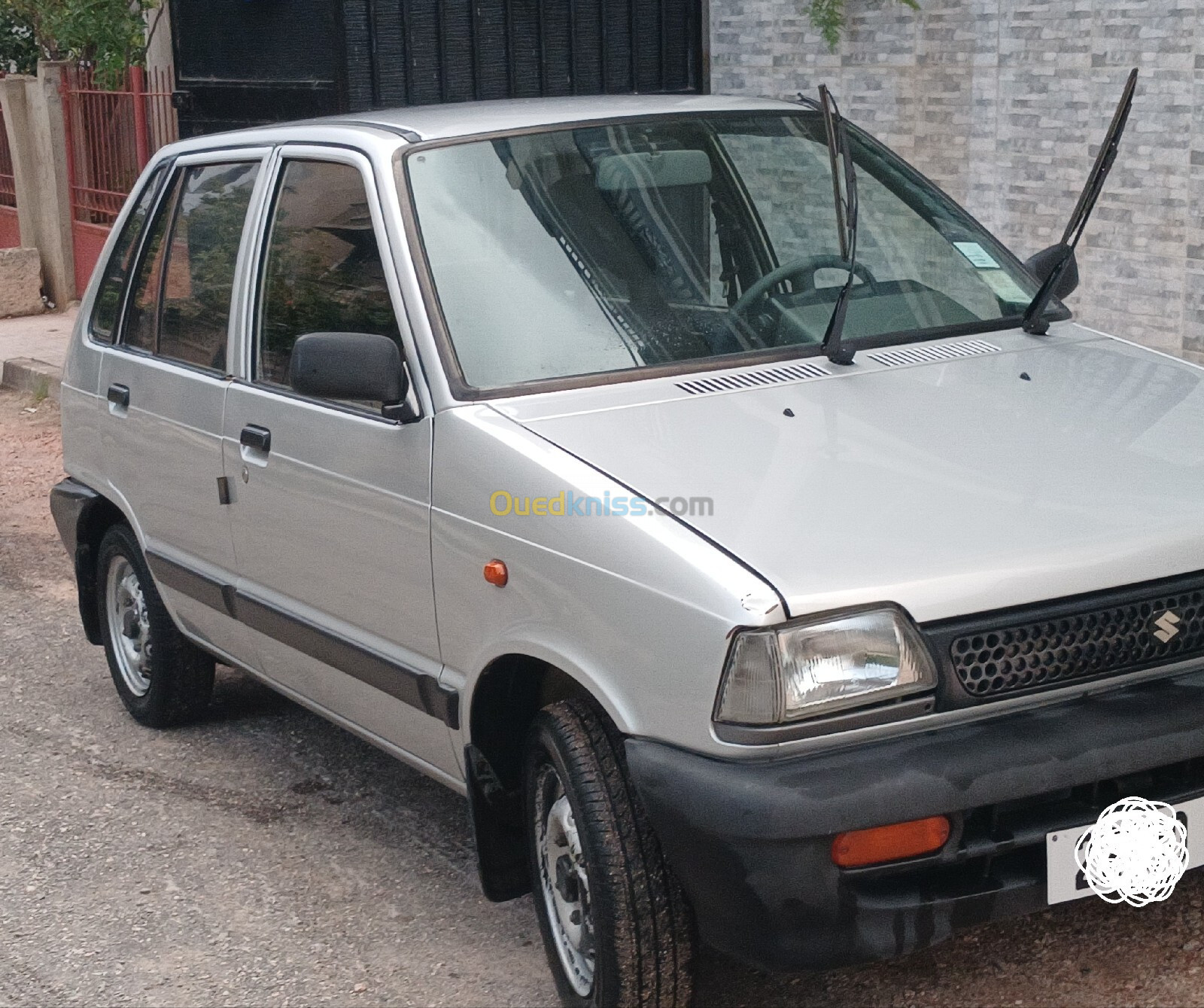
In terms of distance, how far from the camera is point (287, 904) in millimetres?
4023

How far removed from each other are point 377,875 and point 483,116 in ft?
6.32

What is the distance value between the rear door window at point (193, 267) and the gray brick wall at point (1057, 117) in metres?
4.44

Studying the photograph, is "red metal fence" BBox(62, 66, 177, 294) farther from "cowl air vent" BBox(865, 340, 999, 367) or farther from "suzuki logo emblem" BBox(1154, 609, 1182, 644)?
"suzuki logo emblem" BBox(1154, 609, 1182, 644)

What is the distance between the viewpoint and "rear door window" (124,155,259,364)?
→ 14.8 ft

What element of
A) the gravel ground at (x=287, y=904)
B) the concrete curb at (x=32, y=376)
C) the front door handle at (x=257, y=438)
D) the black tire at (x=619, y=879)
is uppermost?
the front door handle at (x=257, y=438)

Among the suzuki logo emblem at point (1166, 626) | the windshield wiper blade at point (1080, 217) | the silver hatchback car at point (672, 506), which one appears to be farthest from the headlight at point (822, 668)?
the windshield wiper blade at point (1080, 217)

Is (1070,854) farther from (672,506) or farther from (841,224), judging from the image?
(841,224)

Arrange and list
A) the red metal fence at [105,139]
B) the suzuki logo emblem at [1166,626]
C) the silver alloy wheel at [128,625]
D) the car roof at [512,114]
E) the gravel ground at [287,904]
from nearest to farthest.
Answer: the suzuki logo emblem at [1166,626]
the gravel ground at [287,904]
the car roof at [512,114]
the silver alloy wheel at [128,625]
the red metal fence at [105,139]

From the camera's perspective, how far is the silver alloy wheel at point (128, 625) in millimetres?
5289

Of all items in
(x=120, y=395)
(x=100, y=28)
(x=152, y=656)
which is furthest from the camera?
(x=100, y=28)

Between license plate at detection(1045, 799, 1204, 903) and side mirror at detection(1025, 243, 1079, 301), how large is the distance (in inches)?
66.9

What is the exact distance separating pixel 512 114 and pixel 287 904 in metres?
2.04

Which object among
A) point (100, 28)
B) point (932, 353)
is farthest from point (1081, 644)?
point (100, 28)

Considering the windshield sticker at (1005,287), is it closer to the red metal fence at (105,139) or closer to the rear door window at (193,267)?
the rear door window at (193,267)
